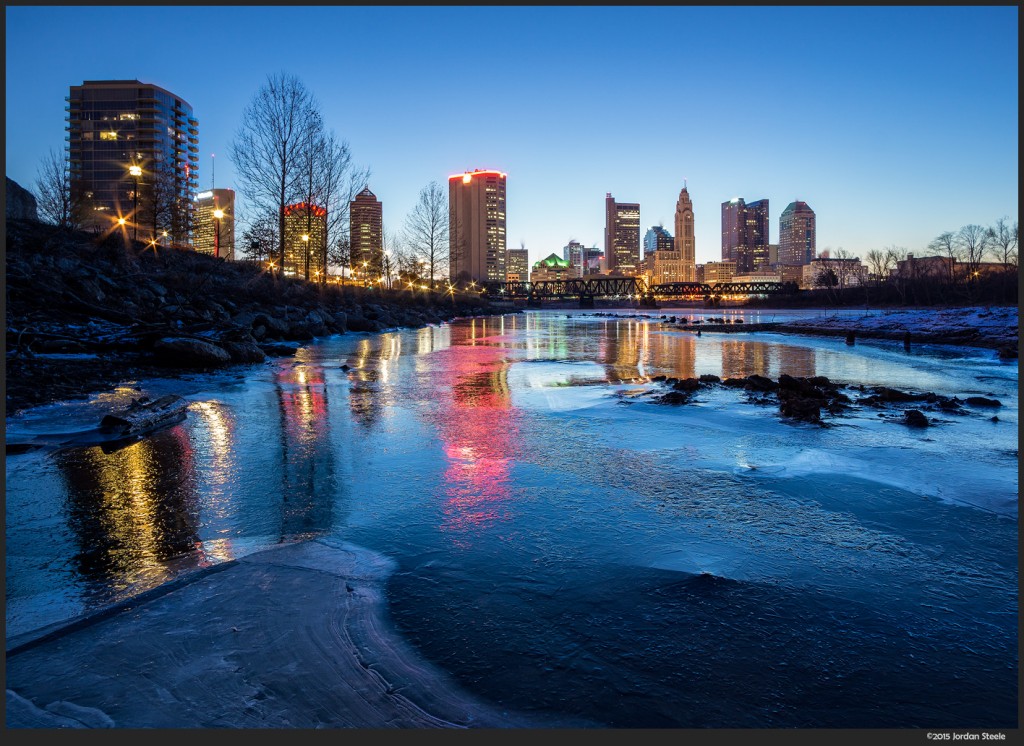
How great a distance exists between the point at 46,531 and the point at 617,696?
4.53 meters

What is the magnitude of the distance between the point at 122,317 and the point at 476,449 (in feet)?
50.2

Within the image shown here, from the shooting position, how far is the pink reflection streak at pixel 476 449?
16.6ft

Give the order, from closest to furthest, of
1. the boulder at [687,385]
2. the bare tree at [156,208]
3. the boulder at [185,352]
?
the boulder at [687,385] < the boulder at [185,352] < the bare tree at [156,208]

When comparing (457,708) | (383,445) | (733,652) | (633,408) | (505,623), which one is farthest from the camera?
(633,408)

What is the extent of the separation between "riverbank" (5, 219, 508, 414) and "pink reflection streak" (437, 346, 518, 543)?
656 centimetres

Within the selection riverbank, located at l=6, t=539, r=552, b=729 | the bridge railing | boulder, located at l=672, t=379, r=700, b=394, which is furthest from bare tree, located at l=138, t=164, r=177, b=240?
the bridge railing

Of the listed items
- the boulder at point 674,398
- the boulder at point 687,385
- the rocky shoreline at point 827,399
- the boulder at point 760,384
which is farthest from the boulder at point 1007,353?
the boulder at point 674,398

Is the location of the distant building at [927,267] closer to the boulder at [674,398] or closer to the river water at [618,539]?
the boulder at [674,398]

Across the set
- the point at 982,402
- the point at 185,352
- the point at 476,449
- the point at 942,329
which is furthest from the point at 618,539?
the point at 942,329

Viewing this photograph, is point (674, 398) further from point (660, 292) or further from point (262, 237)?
point (660, 292)

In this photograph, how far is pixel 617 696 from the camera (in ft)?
8.74

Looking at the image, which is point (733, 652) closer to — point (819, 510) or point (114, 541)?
point (819, 510)

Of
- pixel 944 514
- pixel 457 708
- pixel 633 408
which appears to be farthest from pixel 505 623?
pixel 633 408

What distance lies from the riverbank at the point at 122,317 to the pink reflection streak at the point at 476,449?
21.5 ft
